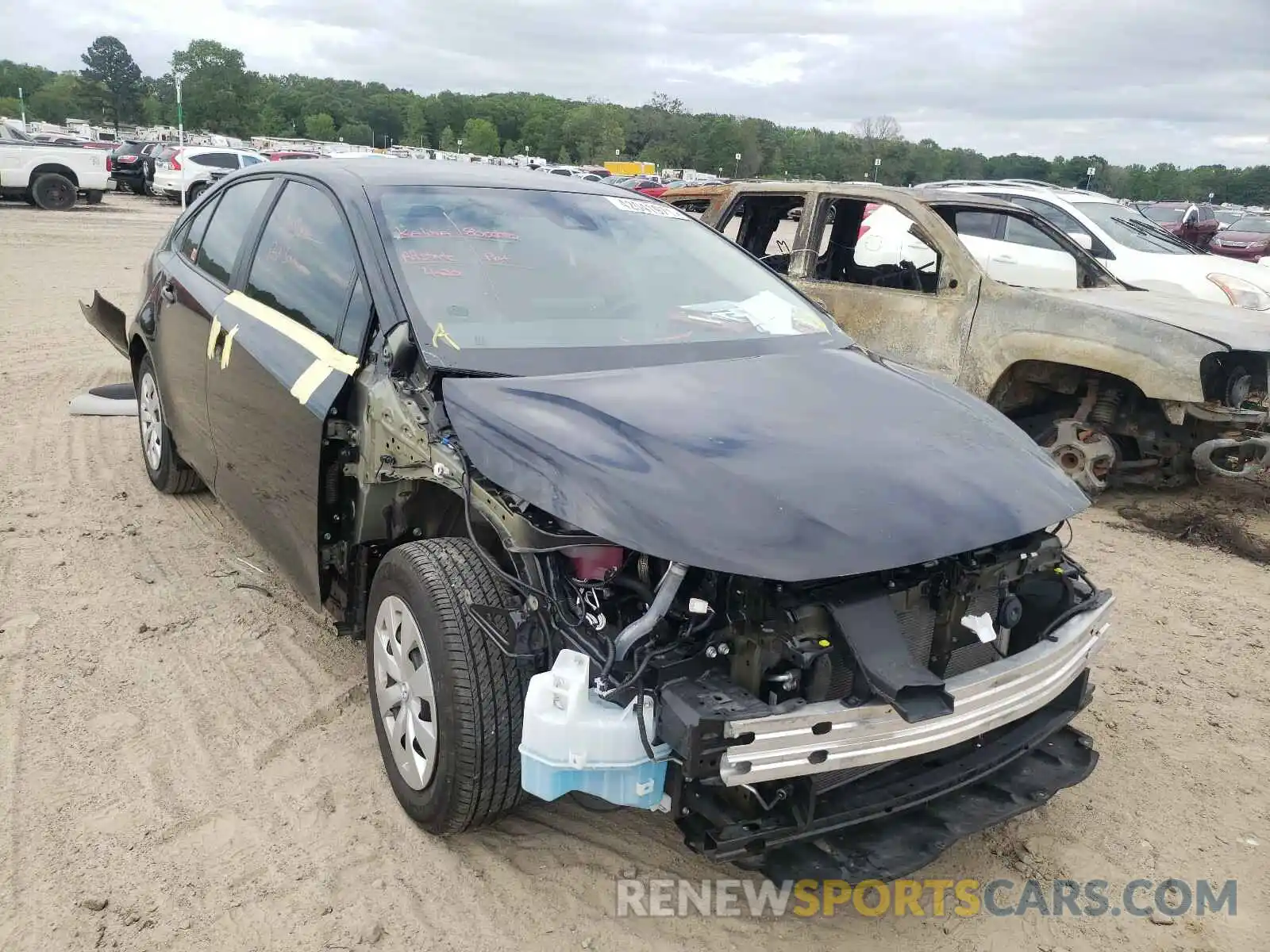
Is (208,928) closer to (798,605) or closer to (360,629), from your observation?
(360,629)

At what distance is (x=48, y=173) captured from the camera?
2181cm

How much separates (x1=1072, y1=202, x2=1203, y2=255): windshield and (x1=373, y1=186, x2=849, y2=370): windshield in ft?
21.3

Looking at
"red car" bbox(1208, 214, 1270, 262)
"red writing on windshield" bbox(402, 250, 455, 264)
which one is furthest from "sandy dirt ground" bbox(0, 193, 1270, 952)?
"red car" bbox(1208, 214, 1270, 262)

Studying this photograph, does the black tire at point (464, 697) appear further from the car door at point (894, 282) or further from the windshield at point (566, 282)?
the car door at point (894, 282)

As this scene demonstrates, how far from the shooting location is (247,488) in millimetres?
3756

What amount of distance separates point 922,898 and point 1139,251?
309 inches

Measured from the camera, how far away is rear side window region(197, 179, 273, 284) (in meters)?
4.07

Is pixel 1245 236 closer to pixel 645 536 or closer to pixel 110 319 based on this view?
pixel 110 319

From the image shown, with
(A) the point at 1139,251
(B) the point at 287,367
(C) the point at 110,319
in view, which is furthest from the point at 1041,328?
(C) the point at 110,319

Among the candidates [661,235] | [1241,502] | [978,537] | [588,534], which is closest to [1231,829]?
[978,537]

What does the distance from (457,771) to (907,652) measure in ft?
3.84

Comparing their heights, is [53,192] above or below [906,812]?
above

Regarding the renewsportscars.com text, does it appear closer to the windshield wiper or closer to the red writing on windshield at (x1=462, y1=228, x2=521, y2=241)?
the red writing on windshield at (x1=462, y1=228, x2=521, y2=241)

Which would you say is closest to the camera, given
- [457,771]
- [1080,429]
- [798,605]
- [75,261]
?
[798,605]
